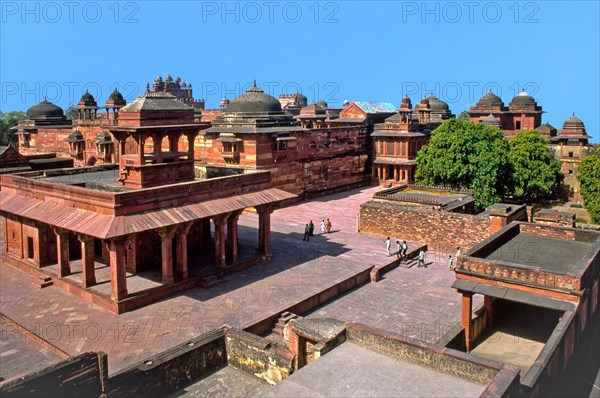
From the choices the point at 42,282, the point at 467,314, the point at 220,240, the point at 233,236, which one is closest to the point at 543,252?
the point at 467,314

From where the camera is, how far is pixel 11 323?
15312 mm

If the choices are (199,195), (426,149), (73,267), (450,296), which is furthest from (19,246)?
(426,149)

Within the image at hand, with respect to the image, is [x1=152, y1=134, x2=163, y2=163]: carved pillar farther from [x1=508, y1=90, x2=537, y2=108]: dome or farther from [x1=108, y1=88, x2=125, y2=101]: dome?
[x1=508, y1=90, x2=537, y2=108]: dome

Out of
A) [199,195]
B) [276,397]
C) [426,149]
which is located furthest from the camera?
[426,149]

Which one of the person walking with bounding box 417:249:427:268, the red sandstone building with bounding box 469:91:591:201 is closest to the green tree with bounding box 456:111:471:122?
the red sandstone building with bounding box 469:91:591:201

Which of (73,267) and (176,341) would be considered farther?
(73,267)

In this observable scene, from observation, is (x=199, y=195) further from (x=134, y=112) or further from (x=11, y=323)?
(x=11, y=323)

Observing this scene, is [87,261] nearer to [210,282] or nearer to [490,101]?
[210,282]

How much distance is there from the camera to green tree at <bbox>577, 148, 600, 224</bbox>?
30266 mm

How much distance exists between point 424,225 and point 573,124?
82.6ft

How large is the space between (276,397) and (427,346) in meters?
2.99

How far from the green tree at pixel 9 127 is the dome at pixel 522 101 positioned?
5727 centimetres

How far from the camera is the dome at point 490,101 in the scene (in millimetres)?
59375

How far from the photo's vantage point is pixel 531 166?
3619cm
